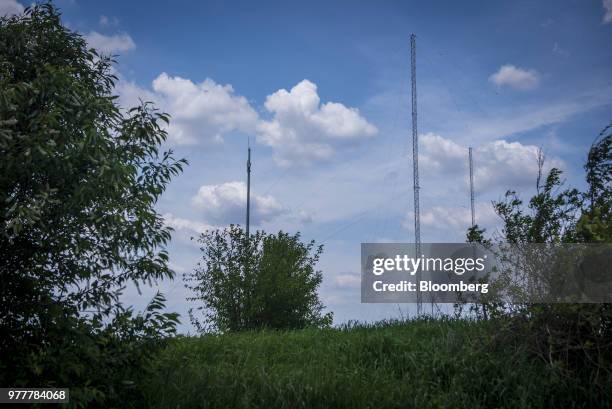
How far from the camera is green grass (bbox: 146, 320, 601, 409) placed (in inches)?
380

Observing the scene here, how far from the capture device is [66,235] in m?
8.56

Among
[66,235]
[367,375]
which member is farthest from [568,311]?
[66,235]

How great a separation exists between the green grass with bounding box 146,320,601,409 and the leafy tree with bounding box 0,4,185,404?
1.48m

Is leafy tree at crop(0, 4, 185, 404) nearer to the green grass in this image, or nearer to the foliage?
the green grass

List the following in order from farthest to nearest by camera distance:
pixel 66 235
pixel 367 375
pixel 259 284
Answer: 1. pixel 259 284
2. pixel 367 375
3. pixel 66 235

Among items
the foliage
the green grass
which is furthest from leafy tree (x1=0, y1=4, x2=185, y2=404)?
the foliage

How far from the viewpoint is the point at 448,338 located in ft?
39.9

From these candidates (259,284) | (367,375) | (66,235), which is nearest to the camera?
(66,235)

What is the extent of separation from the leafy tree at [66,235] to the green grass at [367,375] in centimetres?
148

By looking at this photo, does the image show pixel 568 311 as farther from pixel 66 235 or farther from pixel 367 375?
pixel 66 235

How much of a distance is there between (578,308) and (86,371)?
27.8 ft

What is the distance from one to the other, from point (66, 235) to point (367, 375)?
19.0 ft

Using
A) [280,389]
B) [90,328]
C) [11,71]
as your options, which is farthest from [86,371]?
[11,71]

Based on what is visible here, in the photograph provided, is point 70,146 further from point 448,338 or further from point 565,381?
point 565,381
